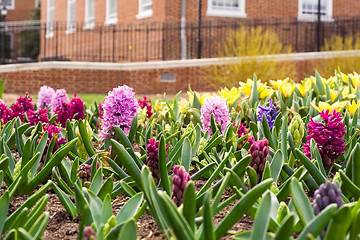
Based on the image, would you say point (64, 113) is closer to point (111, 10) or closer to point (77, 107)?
point (77, 107)

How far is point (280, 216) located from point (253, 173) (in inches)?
11.3

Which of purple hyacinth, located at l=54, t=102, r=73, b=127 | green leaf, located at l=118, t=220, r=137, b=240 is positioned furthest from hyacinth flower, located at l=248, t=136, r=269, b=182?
purple hyacinth, located at l=54, t=102, r=73, b=127

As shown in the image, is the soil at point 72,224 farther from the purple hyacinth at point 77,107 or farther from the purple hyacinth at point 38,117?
the purple hyacinth at point 77,107

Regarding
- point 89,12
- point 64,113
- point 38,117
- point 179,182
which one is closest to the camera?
point 179,182

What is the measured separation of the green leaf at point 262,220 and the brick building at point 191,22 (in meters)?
16.2

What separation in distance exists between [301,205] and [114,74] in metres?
16.4

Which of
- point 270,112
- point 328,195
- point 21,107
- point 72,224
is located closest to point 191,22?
point 21,107

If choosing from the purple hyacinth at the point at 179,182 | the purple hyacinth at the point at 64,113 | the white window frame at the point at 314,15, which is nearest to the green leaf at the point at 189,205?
the purple hyacinth at the point at 179,182

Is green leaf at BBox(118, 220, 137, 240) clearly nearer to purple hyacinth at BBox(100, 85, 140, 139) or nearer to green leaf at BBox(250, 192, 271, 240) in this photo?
green leaf at BBox(250, 192, 271, 240)

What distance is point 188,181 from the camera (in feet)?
5.84

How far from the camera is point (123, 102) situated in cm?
288

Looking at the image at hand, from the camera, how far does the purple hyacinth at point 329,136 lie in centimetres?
240

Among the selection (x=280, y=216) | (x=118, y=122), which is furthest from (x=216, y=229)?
(x=118, y=122)

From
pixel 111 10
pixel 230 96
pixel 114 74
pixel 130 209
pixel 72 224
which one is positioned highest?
pixel 111 10
